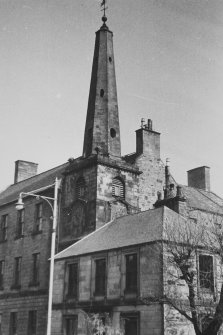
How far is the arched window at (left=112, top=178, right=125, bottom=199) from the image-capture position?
101 feet

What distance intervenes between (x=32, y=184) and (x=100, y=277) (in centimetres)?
1600

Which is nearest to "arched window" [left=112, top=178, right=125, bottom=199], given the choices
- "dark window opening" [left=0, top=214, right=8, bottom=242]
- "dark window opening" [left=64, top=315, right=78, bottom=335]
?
"dark window opening" [left=64, top=315, right=78, bottom=335]

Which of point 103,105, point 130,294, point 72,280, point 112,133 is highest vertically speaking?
point 103,105

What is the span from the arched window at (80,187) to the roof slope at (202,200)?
8099 mm

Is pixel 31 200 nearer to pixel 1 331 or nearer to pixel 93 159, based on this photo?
pixel 93 159

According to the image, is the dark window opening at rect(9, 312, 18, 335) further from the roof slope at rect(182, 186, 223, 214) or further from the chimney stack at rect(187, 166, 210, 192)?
the chimney stack at rect(187, 166, 210, 192)

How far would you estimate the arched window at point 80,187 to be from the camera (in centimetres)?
3056

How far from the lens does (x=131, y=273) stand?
22.8 m

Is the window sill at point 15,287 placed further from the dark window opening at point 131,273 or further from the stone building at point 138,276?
the dark window opening at point 131,273

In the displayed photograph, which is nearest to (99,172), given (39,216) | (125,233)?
(125,233)

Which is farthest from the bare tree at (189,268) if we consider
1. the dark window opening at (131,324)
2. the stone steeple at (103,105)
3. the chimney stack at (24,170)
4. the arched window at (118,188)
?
the chimney stack at (24,170)

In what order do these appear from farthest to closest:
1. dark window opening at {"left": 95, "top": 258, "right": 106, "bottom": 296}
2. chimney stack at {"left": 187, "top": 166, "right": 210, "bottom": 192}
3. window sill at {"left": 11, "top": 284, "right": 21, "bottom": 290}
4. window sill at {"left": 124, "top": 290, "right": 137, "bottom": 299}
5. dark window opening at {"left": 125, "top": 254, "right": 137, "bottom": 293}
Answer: chimney stack at {"left": 187, "top": 166, "right": 210, "bottom": 192} → window sill at {"left": 11, "top": 284, "right": 21, "bottom": 290} → dark window opening at {"left": 95, "top": 258, "right": 106, "bottom": 296} → dark window opening at {"left": 125, "top": 254, "right": 137, "bottom": 293} → window sill at {"left": 124, "top": 290, "right": 137, "bottom": 299}

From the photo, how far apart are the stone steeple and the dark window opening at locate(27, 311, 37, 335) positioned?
1108 cm

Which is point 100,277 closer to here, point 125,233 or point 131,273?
point 131,273
